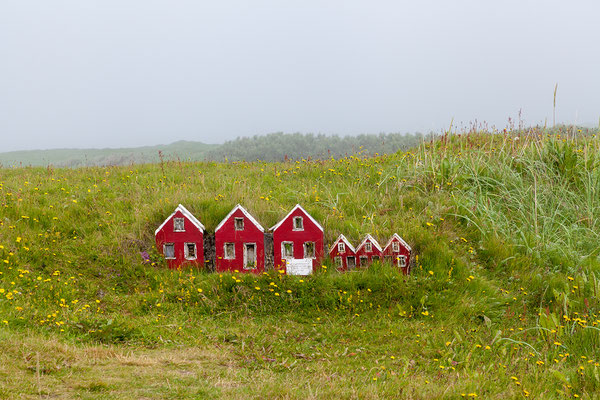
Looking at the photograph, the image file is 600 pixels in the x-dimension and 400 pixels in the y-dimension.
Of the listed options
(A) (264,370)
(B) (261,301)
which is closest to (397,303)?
(B) (261,301)

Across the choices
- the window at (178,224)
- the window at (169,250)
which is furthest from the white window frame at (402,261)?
the window at (169,250)

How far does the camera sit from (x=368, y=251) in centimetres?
784

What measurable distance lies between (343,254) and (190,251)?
2.49m

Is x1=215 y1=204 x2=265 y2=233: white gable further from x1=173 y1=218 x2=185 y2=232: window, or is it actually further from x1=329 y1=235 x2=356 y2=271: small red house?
x1=329 y1=235 x2=356 y2=271: small red house

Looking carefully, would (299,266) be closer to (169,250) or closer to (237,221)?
(237,221)

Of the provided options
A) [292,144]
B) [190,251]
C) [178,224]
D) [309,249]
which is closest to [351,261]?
[309,249]

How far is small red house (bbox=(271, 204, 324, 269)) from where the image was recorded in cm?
791

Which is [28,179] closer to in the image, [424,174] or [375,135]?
[424,174]

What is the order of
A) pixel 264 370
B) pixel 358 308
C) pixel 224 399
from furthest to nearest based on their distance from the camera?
1. pixel 358 308
2. pixel 264 370
3. pixel 224 399

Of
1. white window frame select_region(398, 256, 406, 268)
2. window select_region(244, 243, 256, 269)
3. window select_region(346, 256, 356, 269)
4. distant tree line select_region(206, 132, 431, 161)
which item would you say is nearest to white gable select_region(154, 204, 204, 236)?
window select_region(244, 243, 256, 269)

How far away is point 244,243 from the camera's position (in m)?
8.05

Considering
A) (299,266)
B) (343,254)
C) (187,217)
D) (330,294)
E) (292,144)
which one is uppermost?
(292,144)

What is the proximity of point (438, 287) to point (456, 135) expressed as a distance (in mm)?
8113

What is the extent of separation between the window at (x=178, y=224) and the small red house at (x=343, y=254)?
2.42 m
